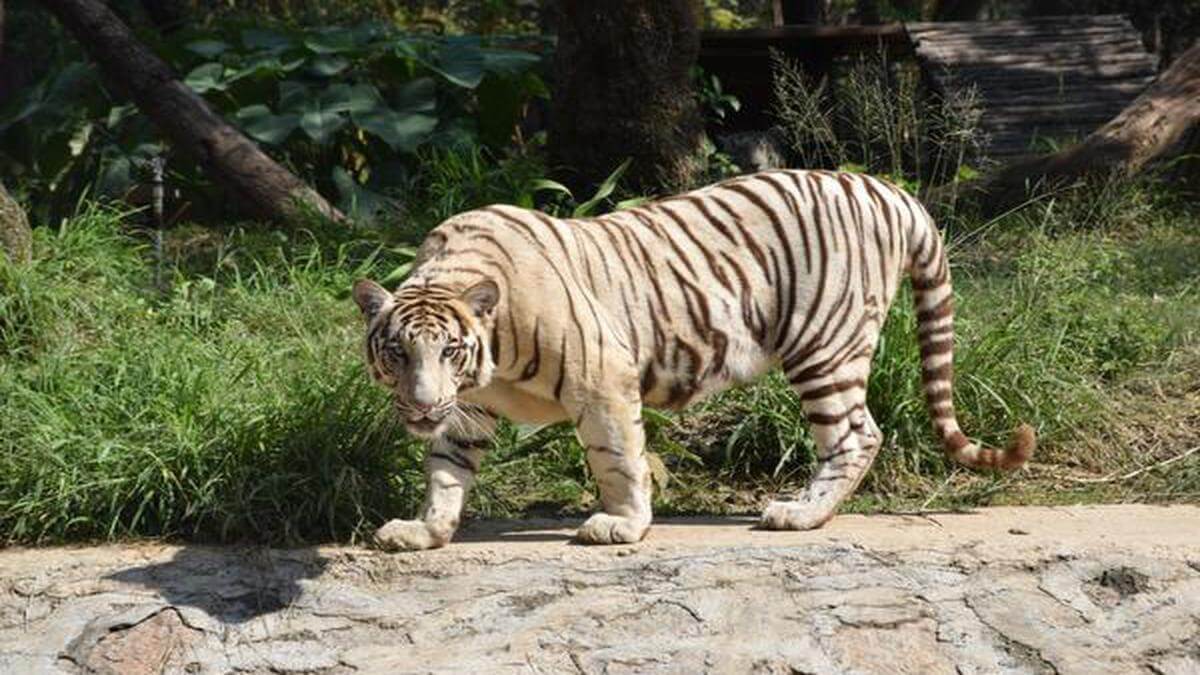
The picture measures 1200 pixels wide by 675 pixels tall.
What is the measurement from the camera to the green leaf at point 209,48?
10805 mm

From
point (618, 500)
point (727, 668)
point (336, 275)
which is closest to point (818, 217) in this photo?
point (618, 500)

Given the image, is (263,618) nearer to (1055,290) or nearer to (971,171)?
(1055,290)

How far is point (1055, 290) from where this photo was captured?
24.0ft

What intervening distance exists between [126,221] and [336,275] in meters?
2.12

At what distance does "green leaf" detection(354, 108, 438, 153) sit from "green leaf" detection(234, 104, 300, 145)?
0.38 metres

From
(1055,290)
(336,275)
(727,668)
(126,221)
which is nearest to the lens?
(727,668)

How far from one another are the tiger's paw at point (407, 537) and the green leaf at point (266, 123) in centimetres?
498

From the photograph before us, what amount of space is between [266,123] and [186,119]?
0.96 m

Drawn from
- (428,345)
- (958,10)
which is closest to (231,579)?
(428,345)

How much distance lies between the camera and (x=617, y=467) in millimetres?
5422

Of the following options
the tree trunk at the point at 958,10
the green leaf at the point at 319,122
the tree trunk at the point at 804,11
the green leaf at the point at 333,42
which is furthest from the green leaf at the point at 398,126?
the tree trunk at the point at 958,10

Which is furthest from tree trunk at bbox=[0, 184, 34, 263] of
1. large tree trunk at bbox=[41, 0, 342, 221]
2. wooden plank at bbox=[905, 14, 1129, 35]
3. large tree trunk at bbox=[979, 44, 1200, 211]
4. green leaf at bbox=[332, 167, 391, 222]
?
wooden plank at bbox=[905, 14, 1129, 35]

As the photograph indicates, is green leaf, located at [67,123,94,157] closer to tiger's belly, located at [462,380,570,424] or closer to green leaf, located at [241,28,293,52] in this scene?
green leaf, located at [241,28,293,52]

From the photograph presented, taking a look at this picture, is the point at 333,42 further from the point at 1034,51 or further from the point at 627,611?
the point at 627,611
